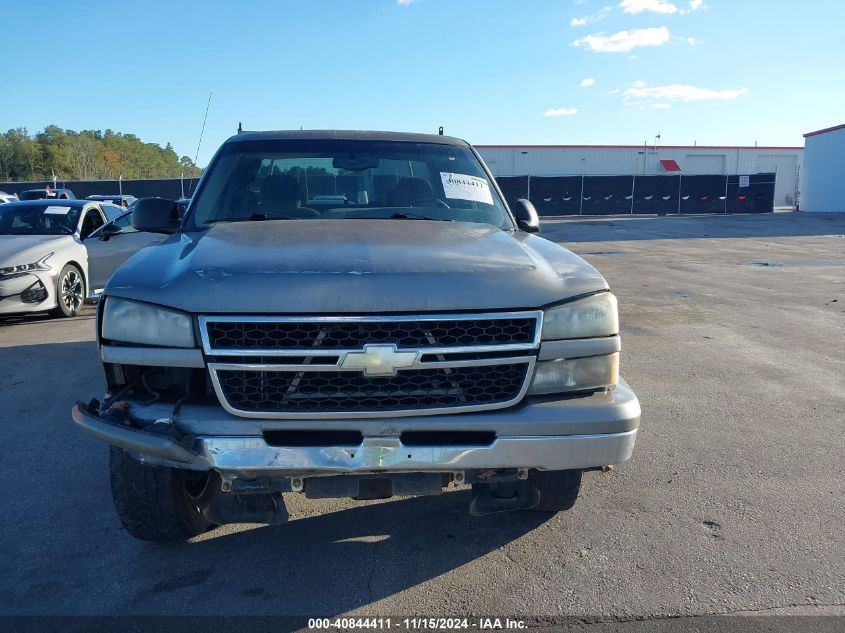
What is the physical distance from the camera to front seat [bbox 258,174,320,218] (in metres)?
3.98

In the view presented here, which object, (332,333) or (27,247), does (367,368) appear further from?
(27,247)

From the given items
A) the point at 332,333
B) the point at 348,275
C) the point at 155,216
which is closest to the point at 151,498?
the point at 332,333

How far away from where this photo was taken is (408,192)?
13.6 feet

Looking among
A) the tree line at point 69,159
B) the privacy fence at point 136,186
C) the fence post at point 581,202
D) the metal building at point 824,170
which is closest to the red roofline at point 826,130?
the metal building at point 824,170

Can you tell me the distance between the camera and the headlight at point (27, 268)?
8.51 m

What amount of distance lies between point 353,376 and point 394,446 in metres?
0.30

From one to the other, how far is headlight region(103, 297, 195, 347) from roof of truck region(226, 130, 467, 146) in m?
1.94

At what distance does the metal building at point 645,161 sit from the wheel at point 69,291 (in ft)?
137

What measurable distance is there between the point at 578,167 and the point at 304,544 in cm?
5264

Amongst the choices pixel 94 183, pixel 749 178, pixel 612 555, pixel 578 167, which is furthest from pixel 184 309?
pixel 578 167

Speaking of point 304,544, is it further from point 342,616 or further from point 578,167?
point 578,167

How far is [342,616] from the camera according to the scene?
9.19 ft

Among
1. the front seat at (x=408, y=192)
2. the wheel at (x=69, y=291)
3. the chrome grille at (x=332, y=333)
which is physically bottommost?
the wheel at (x=69, y=291)

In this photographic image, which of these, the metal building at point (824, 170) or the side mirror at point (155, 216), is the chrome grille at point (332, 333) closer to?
the side mirror at point (155, 216)
